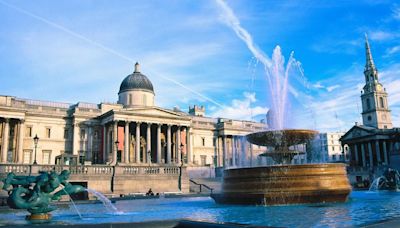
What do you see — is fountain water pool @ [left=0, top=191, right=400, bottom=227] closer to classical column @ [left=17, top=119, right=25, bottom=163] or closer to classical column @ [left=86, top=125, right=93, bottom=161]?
classical column @ [left=17, top=119, right=25, bottom=163]

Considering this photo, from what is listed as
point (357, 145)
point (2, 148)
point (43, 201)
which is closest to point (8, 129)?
point (2, 148)

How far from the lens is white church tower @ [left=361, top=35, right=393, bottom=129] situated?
329ft

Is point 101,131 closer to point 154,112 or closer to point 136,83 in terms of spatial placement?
point 154,112

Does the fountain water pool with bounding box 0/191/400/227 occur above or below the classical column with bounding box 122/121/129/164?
below

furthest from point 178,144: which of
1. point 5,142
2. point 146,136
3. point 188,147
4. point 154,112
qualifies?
point 5,142

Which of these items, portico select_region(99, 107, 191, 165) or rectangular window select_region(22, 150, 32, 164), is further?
portico select_region(99, 107, 191, 165)

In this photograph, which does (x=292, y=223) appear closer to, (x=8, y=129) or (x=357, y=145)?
(x=8, y=129)

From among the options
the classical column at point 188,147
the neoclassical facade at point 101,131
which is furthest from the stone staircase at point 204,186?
the classical column at point 188,147

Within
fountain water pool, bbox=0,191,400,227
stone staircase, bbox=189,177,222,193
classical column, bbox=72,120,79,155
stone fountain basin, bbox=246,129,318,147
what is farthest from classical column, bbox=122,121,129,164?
stone fountain basin, bbox=246,129,318,147

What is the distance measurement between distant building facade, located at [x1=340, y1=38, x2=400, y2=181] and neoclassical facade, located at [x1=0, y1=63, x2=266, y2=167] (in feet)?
111

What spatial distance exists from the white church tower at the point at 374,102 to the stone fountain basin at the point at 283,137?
303 feet

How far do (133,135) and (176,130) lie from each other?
7424 millimetres

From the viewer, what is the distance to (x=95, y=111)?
196ft

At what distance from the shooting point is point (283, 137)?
16.3 meters
